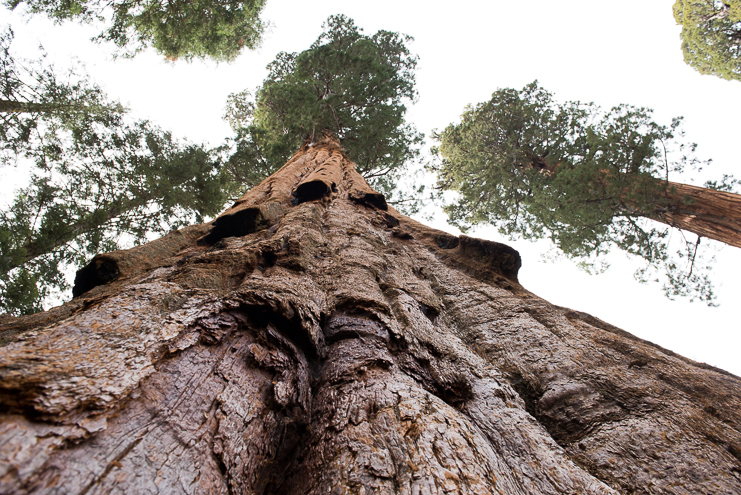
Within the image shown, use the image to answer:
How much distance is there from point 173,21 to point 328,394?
12444 millimetres

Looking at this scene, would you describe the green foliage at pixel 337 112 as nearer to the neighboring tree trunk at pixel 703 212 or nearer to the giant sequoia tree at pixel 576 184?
the giant sequoia tree at pixel 576 184

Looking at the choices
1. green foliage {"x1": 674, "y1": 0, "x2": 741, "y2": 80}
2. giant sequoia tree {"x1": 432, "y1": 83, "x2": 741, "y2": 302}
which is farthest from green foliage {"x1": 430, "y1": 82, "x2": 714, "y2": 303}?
green foliage {"x1": 674, "y1": 0, "x2": 741, "y2": 80}

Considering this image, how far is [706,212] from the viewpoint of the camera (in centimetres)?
620

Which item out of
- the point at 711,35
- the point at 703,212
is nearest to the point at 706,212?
the point at 703,212

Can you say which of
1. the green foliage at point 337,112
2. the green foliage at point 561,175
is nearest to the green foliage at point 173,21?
the green foliage at point 337,112

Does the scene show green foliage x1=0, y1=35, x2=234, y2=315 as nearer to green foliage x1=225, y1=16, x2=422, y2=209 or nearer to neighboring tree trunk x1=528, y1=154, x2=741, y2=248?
green foliage x1=225, y1=16, x2=422, y2=209

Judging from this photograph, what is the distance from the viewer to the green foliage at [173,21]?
29.4 ft

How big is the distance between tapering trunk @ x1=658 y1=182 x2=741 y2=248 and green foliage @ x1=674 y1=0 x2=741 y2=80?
22.7ft

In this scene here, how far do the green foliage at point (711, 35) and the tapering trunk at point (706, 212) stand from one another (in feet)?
22.7

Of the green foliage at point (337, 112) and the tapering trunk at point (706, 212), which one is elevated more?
the green foliage at point (337, 112)

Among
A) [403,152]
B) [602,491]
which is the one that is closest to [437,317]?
[602,491]

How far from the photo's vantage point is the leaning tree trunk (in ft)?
3.18

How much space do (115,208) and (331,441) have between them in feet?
23.0

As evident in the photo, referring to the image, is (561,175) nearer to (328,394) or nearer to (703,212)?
(703,212)
